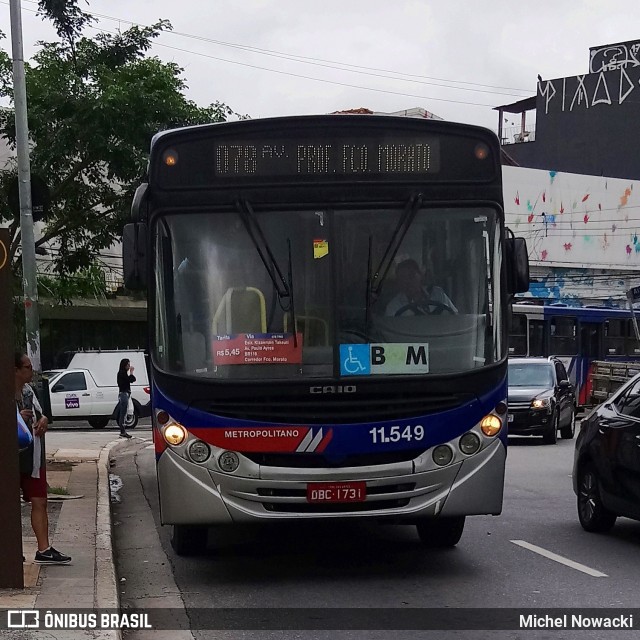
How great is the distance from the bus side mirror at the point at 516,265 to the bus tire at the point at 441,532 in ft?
6.95

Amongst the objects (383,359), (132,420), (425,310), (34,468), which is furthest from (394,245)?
(132,420)

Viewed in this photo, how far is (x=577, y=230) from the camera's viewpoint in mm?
60500

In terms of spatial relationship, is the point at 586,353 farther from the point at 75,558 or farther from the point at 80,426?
the point at 75,558

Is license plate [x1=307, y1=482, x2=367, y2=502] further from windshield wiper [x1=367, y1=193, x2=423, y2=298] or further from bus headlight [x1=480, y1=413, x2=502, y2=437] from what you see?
windshield wiper [x1=367, y1=193, x2=423, y2=298]

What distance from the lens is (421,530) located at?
32.4 feet

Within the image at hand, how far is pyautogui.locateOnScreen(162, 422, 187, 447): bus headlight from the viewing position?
814 centimetres

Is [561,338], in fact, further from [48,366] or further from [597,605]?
[597,605]

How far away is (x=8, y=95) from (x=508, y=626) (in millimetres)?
13086

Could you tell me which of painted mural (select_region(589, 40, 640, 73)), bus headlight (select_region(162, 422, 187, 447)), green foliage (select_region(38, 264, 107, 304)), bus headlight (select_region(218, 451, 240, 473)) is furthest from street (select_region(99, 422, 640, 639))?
painted mural (select_region(589, 40, 640, 73))

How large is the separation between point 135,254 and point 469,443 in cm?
284

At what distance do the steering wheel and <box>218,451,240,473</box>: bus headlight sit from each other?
1555 mm

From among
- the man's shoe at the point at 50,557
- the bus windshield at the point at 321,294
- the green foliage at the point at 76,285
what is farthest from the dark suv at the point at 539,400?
the man's shoe at the point at 50,557

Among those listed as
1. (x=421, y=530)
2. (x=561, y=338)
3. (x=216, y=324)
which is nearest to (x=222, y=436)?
(x=216, y=324)

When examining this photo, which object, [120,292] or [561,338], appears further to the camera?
[120,292]
